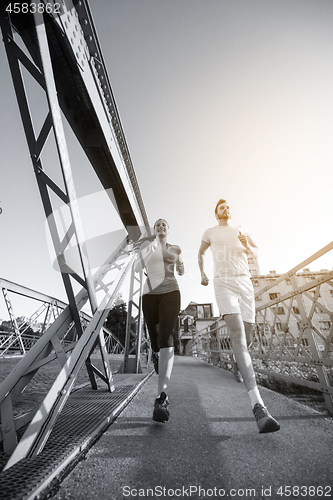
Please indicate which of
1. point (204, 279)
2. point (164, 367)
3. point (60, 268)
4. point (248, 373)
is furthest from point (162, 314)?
point (60, 268)

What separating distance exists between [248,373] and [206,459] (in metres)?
0.85

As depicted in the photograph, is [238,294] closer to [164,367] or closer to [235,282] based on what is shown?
[235,282]

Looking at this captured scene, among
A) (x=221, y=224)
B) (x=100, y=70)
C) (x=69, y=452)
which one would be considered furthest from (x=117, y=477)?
(x=100, y=70)

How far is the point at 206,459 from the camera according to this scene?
1.27 metres

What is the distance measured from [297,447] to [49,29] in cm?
390

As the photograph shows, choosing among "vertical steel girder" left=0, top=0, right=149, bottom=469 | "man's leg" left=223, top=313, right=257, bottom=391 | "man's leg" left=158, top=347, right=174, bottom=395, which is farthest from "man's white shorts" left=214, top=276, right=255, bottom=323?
"vertical steel girder" left=0, top=0, right=149, bottom=469

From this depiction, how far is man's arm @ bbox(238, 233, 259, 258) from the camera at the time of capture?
274 centimetres

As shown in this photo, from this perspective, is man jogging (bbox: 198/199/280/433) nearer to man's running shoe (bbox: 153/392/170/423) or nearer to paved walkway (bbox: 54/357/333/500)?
paved walkway (bbox: 54/357/333/500)

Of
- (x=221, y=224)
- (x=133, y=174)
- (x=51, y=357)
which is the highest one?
(x=133, y=174)

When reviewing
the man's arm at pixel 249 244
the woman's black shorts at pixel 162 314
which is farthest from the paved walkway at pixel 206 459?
the man's arm at pixel 249 244

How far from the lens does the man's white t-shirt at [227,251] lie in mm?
2434

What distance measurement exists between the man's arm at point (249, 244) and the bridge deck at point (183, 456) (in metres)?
1.70

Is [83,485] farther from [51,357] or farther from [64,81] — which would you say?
[64,81]

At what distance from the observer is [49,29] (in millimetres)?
1994
